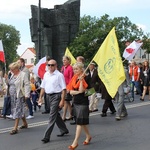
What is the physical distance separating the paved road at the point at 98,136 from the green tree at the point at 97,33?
51.5m

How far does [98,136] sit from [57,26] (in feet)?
40.5

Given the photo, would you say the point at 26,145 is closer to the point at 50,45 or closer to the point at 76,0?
the point at 50,45

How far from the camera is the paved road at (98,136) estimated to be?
688 centimetres

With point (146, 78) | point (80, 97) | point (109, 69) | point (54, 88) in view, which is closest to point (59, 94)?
point (54, 88)

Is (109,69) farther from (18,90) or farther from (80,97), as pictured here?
(18,90)

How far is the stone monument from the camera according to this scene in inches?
758

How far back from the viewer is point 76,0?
1978 centimetres

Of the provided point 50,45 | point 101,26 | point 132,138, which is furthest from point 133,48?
point 101,26

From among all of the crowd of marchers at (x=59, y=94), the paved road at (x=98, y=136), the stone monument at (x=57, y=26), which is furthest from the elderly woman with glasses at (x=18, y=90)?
the stone monument at (x=57, y=26)

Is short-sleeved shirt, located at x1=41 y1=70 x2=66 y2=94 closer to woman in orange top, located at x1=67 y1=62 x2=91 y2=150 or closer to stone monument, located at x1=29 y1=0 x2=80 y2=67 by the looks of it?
woman in orange top, located at x1=67 y1=62 x2=91 y2=150

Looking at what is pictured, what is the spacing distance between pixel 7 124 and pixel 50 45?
31.6ft

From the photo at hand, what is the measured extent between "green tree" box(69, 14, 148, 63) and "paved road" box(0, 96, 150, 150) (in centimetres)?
5153

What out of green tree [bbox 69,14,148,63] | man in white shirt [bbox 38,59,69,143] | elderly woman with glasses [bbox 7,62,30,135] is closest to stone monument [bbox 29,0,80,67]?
elderly woman with glasses [bbox 7,62,30,135]

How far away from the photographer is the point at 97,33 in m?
63.2
